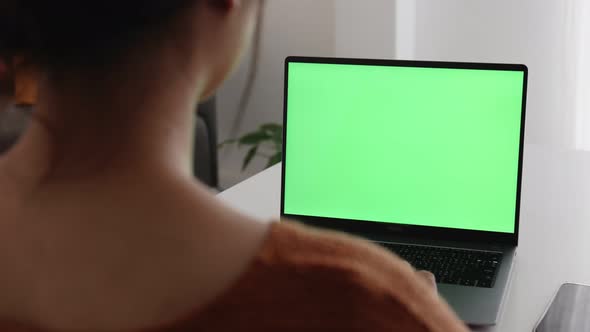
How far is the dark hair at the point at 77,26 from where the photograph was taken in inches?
21.4

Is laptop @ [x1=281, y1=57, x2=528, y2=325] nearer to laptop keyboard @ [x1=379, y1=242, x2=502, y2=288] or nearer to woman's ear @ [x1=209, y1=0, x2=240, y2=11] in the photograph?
laptop keyboard @ [x1=379, y1=242, x2=502, y2=288]

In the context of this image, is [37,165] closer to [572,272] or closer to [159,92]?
[159,92]

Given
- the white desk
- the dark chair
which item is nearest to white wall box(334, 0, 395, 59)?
the dark chair

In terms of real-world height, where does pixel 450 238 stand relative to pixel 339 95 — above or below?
below

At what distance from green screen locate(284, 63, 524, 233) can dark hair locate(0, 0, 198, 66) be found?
86cm

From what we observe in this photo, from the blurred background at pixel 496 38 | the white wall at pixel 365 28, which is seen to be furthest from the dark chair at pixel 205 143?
the white wall at pixel 365 28

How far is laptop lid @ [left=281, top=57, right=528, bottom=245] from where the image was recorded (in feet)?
4.46

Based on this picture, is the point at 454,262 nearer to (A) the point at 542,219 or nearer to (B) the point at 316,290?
(A) the point at 542,219

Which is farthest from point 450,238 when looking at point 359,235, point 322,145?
point 322,145

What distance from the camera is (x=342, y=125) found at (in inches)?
56.6

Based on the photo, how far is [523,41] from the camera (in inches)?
112

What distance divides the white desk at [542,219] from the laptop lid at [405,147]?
72 millimetres

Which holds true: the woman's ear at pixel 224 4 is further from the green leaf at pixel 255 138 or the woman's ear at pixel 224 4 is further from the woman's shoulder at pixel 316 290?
the green leaf at pixel 255 138

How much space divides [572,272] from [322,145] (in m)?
0.42
